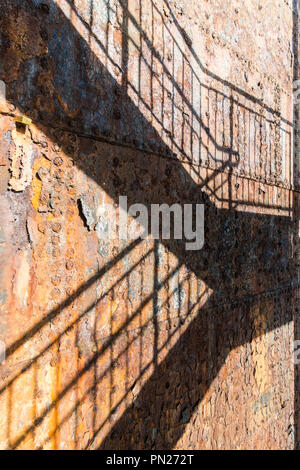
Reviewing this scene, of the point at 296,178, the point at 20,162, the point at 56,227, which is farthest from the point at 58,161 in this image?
the point at 296,178

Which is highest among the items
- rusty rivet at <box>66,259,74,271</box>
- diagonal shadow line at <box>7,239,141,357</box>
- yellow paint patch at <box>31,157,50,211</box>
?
yellow paint patch at <box>31,157,50,211</box>

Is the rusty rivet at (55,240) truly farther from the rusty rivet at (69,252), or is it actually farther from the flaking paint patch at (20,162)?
the flaking paint patch at (20,162)

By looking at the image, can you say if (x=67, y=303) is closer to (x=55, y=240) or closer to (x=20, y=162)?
(x=55, y=240)

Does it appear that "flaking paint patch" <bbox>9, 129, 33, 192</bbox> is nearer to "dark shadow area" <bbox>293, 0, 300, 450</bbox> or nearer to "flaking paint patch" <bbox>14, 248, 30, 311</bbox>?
"flaking paint patch" <bbox>14, 248, 30, 311</bbox>

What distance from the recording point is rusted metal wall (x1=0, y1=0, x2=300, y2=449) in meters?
2.29

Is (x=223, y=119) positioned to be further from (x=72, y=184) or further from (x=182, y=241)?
(x=72, y=184)

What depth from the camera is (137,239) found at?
3053mm

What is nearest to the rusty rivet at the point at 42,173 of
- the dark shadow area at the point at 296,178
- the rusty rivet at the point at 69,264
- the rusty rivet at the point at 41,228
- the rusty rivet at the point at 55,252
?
the rusty rivet at the point at 41,228

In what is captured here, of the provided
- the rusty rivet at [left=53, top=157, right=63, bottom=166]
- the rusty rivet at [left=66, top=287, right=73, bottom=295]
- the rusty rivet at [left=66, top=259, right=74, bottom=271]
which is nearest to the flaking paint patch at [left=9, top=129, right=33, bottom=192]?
the rusty rivet at [left=53, top=157, right=63, bottom=166]

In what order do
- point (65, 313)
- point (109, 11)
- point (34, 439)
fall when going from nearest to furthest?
point (34, 439) < point (65, 313) < point (109, 11)

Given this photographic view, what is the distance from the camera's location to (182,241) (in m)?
3.53

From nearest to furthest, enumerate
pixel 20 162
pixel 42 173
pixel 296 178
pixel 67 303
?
pixel 20 162
pixel 42 173
pixel 67 303
pixel 296 178
